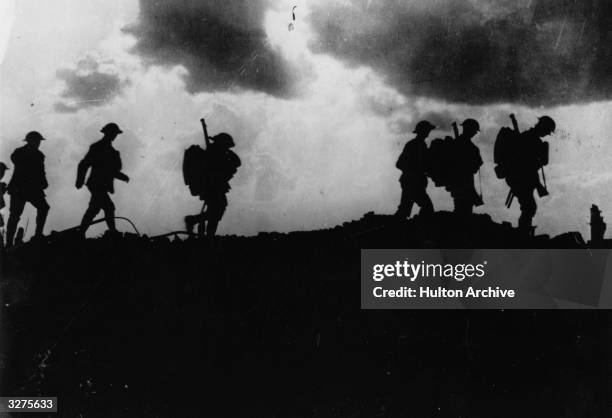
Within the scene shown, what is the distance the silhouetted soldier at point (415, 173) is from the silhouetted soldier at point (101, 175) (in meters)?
3.60

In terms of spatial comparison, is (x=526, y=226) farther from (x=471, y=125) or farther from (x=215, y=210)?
(x=215, y=210)

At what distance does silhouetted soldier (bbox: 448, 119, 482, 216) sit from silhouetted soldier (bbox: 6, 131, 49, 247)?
17.1ft

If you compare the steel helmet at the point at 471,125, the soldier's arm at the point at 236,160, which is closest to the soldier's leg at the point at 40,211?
the soldier's arm at the point at 236,160

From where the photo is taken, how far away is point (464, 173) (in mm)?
6254

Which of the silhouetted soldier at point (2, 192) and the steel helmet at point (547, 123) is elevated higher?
the steel helmet at point (547, 123)

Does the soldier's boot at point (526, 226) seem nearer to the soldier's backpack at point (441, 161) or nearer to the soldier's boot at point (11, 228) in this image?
the soldier's backpack at point (441, 161)

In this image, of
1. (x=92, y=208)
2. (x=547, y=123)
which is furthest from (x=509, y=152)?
(x=92, y=208)

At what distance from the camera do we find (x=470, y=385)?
454 centimetres

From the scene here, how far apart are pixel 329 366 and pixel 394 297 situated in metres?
0.97

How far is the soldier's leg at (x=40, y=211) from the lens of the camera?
19.5ft

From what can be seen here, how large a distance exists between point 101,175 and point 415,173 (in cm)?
407

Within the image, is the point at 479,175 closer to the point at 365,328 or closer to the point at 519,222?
the point at 519,222

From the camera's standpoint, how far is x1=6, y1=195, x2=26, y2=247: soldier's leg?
592 centimetres

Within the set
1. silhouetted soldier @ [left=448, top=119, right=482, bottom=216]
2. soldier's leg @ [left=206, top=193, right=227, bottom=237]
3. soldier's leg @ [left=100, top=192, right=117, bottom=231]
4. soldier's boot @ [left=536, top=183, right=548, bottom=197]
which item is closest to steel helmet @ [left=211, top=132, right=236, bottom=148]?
soldier's leg @ [left=206, top=193, right=227, bottom=237]
